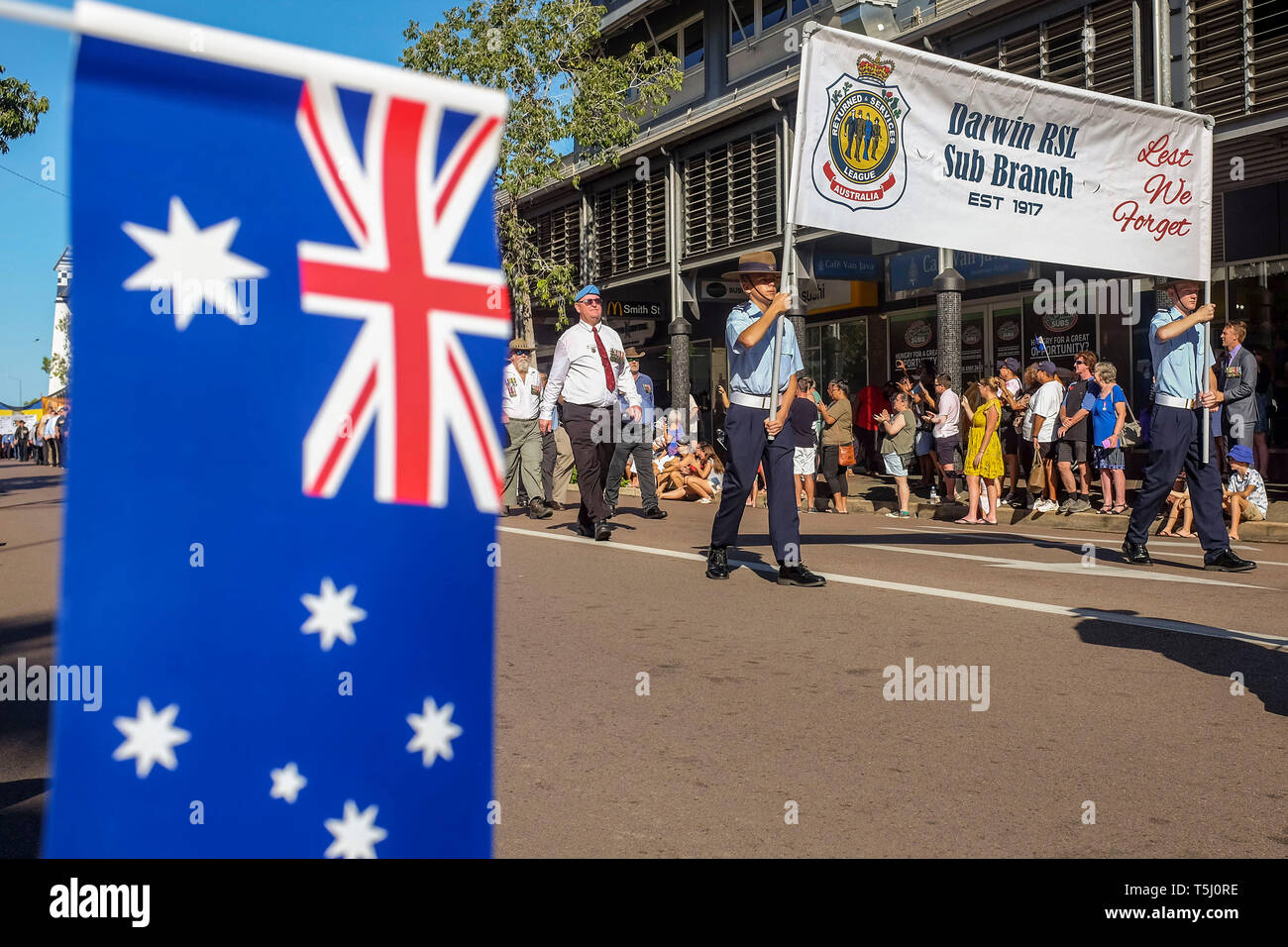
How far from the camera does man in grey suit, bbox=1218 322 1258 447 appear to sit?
476 inches

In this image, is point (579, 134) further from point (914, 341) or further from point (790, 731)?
point (790, 731)

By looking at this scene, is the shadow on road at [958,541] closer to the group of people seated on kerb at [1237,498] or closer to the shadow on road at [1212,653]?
the group of people seated on kerb at [1237,498]

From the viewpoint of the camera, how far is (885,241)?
20047mm

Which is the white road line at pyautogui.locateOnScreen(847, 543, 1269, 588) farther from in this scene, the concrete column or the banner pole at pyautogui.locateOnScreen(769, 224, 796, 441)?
the concrete column

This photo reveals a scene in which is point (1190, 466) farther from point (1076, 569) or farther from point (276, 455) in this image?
point (276, 455)

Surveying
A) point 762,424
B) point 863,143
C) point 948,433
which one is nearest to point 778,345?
point 762,424

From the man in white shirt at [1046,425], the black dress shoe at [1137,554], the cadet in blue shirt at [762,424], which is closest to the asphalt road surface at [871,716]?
the cadet in blue shirt at [762,424]

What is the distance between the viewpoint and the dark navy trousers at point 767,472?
25.8ft

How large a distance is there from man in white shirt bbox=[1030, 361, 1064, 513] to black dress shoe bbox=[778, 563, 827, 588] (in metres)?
7.08

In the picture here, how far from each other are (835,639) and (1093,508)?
908cm

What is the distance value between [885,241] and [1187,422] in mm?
11948

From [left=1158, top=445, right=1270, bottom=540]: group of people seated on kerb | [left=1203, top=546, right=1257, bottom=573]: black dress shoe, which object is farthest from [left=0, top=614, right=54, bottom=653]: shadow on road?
[left=1158, top=445, right=1270, bottom=540]: group of people seated on kerb

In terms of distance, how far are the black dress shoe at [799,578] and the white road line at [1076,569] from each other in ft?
6.47
